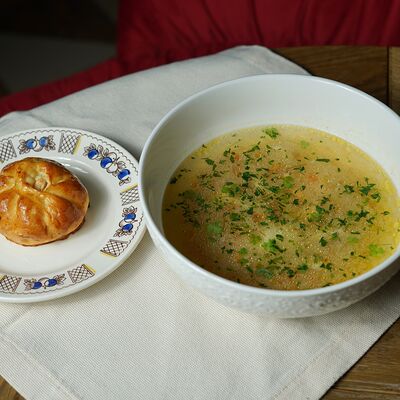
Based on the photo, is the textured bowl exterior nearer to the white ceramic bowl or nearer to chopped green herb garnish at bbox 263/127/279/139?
the white ceramic bowl

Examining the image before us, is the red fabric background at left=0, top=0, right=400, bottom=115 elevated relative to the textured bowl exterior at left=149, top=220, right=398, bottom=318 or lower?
lower

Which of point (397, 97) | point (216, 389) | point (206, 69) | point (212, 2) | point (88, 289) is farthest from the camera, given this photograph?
point (212, 2)

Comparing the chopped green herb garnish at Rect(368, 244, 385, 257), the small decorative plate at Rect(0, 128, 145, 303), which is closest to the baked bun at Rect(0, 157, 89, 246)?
the small decorative plate at Rect(0, 128, 145, 303)

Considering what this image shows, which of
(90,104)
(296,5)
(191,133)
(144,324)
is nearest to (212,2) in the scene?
(296,5)

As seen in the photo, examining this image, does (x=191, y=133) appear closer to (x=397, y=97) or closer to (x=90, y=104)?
(x=90, y=104)

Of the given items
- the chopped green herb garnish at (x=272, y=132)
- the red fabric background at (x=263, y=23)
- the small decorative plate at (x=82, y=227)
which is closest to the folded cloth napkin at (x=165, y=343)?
the small decorative plate at (x=82, y=227)

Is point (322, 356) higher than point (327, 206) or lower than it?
lower
